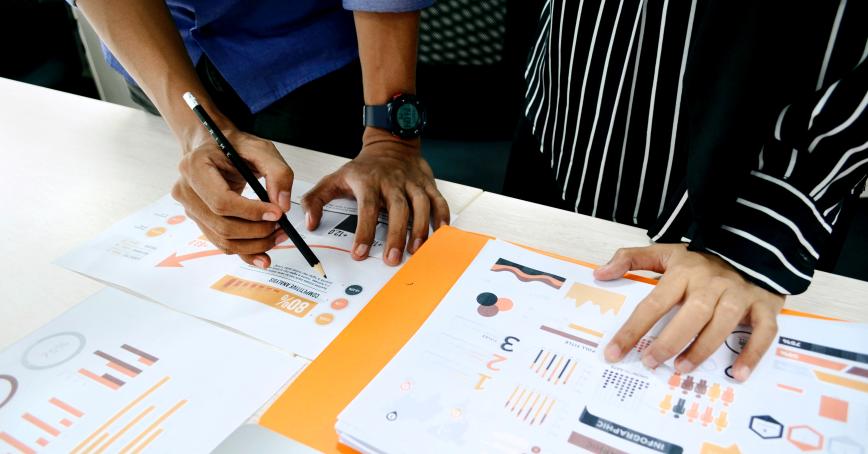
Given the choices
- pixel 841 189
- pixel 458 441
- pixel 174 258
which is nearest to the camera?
pixel 458 441

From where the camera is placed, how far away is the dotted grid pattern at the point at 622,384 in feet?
1.57

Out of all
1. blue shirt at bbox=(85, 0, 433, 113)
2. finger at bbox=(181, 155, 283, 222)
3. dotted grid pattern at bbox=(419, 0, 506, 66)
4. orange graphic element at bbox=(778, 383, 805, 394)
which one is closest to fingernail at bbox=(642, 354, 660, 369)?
orange graphic element at bbox=(778, 383, 805, 394)

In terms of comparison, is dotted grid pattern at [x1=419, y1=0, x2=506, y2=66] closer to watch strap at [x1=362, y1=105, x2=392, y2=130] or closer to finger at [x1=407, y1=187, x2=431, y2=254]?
watch strap at [x1=362, y1=105, x2=392, y2=130]

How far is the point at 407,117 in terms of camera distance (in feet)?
2.92

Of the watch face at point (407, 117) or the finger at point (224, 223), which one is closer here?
the finger at point (224, 223)

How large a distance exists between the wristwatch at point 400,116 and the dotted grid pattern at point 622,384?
0.52 m

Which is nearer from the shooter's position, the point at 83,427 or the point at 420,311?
the point at 83,427

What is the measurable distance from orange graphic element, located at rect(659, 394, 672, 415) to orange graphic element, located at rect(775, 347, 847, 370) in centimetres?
13

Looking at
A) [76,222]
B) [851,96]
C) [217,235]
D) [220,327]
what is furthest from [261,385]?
[851,96]

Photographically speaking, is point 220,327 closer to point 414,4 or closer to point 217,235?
point 217,235

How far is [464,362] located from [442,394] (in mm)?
42

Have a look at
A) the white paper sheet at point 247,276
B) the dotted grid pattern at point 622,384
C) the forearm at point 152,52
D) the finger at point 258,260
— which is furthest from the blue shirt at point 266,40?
the dotted grid pattern at point 622,384

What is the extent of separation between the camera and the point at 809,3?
19.2 inches

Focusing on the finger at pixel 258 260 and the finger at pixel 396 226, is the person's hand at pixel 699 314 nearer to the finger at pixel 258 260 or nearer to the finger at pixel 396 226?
the finger at pixel 396 226
